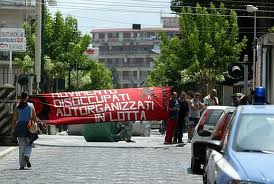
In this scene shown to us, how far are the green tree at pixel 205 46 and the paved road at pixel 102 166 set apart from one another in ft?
87.0

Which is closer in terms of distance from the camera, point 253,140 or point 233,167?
point 233,167

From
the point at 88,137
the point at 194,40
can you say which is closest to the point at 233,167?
the point at 88,137

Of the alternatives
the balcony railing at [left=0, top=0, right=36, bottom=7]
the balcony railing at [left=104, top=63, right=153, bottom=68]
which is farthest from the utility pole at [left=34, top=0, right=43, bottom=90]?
the balcony railing at [left=104, top=63, right=153, bottom=68]

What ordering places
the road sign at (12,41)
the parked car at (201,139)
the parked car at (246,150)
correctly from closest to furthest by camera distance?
the parked car at (246,150) → the parked car at (201,139) → the road sign at (12,41)

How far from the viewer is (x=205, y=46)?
5081 cm

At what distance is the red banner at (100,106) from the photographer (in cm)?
2803

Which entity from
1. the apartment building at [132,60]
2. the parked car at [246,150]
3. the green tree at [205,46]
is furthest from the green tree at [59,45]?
the apartment building at [132,60]

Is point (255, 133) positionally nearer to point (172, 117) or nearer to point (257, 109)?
point (257, 109)

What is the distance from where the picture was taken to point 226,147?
9.66 m

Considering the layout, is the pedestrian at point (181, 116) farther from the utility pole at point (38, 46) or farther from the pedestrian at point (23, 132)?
the utility pole at point (38, 46)

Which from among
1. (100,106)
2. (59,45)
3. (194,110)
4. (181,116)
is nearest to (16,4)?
(59,45)

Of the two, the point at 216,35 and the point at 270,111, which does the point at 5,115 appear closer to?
the point at 270,111

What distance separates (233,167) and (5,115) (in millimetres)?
17631

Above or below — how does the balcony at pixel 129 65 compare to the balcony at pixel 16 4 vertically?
below
